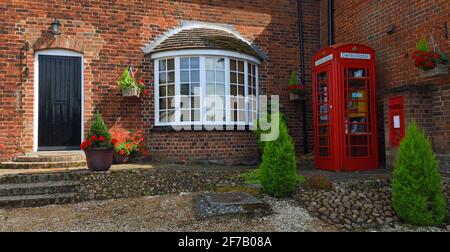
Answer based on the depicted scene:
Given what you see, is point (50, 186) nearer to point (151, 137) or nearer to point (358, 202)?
point (151, 137)

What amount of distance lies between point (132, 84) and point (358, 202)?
6.08 meters

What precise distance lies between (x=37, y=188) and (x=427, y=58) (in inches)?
301

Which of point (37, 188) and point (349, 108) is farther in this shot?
point (349, 108)

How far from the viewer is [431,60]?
21.9 feet

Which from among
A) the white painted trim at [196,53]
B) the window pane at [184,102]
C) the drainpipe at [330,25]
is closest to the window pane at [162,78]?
the white painted trim at [196,53]

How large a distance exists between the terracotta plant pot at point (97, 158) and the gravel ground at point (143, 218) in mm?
1171

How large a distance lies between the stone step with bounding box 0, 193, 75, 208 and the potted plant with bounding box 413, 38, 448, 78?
698 centimetres

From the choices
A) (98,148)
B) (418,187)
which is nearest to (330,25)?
(418,187)

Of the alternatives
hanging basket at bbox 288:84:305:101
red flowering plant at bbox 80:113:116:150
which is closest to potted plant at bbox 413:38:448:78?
hanging basket at bbox 288:84:305:101

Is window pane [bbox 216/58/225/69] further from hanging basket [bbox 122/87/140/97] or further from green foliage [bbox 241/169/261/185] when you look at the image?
green foliage [bbox 241/169/261/185]

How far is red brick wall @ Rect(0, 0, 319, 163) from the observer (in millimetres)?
8531

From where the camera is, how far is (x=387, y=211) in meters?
5.13

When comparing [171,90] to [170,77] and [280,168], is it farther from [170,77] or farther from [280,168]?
[280,168]
